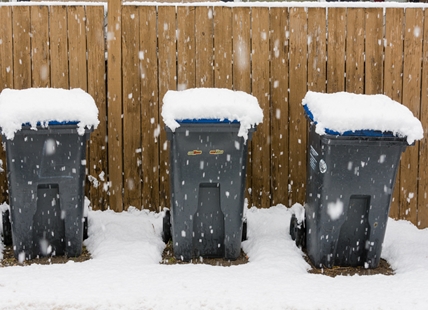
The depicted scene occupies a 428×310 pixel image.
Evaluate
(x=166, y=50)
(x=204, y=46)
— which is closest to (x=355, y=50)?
(x=204, y=46)

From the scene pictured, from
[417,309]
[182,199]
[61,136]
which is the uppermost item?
[61,136]

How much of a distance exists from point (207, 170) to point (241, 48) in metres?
1.46

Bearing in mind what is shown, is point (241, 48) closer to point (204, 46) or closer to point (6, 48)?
point (204, 46)

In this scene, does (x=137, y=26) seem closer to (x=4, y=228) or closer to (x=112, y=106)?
(x=112, y=106)

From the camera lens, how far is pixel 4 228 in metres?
5.00

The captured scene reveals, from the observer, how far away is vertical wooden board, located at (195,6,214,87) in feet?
17.9

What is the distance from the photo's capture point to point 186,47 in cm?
547

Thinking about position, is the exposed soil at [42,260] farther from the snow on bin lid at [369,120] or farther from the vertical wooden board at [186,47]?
the snow on bin lid at [369,120]

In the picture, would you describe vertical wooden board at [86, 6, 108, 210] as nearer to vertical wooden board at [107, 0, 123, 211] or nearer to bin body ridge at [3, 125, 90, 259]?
vertical wooden board at [107, 0, 123, 211]

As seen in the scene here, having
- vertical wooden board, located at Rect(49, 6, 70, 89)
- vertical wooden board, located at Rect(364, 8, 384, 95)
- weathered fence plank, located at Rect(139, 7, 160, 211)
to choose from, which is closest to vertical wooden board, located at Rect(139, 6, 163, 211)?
weathered fence plank, located at Rect(139, 7, 160, 211)

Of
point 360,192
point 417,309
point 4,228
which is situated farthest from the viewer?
point 4,228

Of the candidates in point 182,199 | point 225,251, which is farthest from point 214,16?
point 225,251

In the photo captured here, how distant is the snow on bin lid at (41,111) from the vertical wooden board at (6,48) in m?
0.93

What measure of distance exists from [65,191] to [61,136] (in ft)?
1.43
